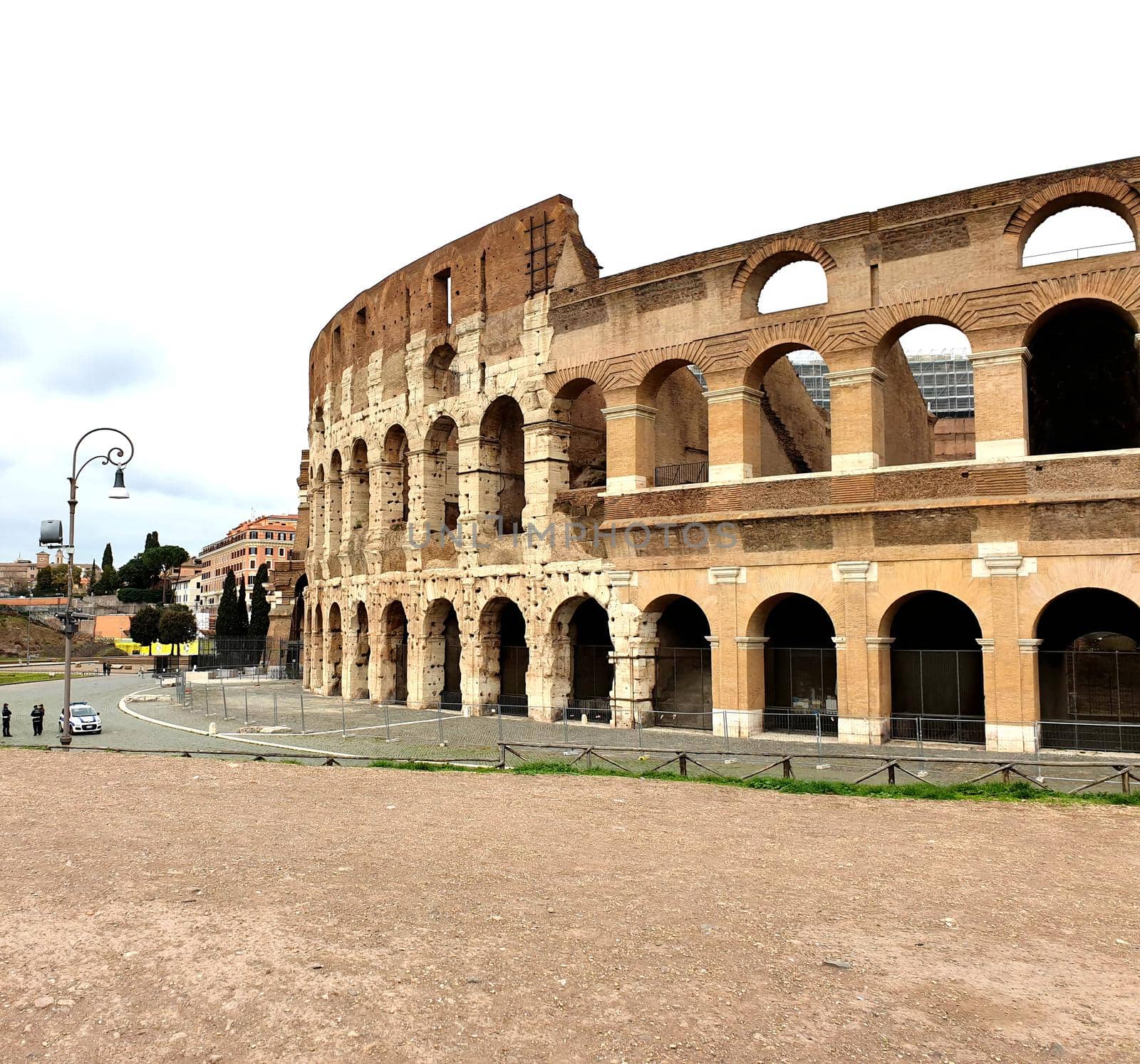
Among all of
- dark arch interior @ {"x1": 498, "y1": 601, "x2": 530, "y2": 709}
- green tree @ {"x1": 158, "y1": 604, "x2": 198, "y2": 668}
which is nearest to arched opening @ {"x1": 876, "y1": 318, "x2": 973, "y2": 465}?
dark arch interior @ {"x1": 498, "y1": 601, "x2": 530, "y2": 709}

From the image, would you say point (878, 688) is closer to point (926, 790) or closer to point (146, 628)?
point (926, 790)

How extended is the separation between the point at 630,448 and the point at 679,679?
19.8ft

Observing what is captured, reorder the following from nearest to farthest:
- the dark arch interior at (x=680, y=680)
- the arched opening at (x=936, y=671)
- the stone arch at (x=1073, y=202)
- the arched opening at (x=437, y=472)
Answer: the stone arch at (x=1073, y=202) → the arched opening at (x=936, y=671) → the dark arch interior at (x=680, y=680) → the arched opening at (x=437, y=472)

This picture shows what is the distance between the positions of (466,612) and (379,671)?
5.71 m

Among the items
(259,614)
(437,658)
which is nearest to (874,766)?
(437,658)

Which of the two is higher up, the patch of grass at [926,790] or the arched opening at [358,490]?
the arched opening at [358,490]

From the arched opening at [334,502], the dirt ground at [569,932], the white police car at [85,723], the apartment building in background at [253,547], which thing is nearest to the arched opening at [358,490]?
the arched opening at [334,502]

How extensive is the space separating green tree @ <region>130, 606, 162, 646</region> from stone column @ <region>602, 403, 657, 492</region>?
7182 cm

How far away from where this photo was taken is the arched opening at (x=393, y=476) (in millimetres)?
31875

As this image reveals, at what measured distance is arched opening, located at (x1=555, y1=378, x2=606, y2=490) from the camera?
2761 centimetres

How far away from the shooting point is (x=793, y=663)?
2377 centimetres

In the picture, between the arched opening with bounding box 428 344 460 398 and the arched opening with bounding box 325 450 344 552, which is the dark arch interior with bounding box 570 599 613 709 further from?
the arched opening with bounding box 325 450 344 552

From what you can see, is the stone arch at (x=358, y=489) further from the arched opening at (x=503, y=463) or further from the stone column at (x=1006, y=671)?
the stone column at (x=1006, y=671)

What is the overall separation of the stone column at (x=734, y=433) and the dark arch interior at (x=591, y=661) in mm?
6115
